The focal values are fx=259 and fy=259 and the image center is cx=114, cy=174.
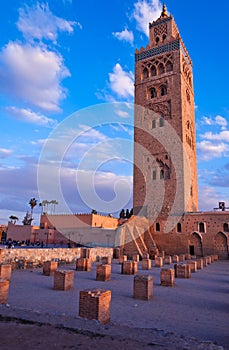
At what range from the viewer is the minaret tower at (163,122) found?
2798 centimetres

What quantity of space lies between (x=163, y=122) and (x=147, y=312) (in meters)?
26.4

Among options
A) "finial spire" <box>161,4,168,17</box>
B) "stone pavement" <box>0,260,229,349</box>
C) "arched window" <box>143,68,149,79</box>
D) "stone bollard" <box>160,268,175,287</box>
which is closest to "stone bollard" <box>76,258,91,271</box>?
"stone pavement" <box>0,260,229,349</box>

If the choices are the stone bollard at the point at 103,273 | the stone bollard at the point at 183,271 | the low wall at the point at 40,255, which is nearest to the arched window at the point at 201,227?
the low wall at the point at 40,255

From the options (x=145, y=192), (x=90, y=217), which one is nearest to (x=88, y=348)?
(x=145, y=192)

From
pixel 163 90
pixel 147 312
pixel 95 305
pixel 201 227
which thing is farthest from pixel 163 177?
pixel 95 305

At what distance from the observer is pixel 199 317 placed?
551 centimetres

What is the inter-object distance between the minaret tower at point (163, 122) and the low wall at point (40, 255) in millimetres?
12271

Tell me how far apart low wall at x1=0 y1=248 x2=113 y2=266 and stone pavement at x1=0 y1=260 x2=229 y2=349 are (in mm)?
2254

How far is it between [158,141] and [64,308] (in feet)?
83.8

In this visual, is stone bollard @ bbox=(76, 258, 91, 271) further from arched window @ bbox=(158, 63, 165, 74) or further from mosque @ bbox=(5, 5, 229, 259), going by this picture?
arched window @ bbox=(158, 63, 165, 74)

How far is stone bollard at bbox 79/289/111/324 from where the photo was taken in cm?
461

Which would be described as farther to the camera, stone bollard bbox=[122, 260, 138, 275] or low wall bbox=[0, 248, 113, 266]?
stone bollard bbox=[122, 260, 138, 275]

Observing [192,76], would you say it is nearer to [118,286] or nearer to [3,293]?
[118,286]

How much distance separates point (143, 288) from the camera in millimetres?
6992
